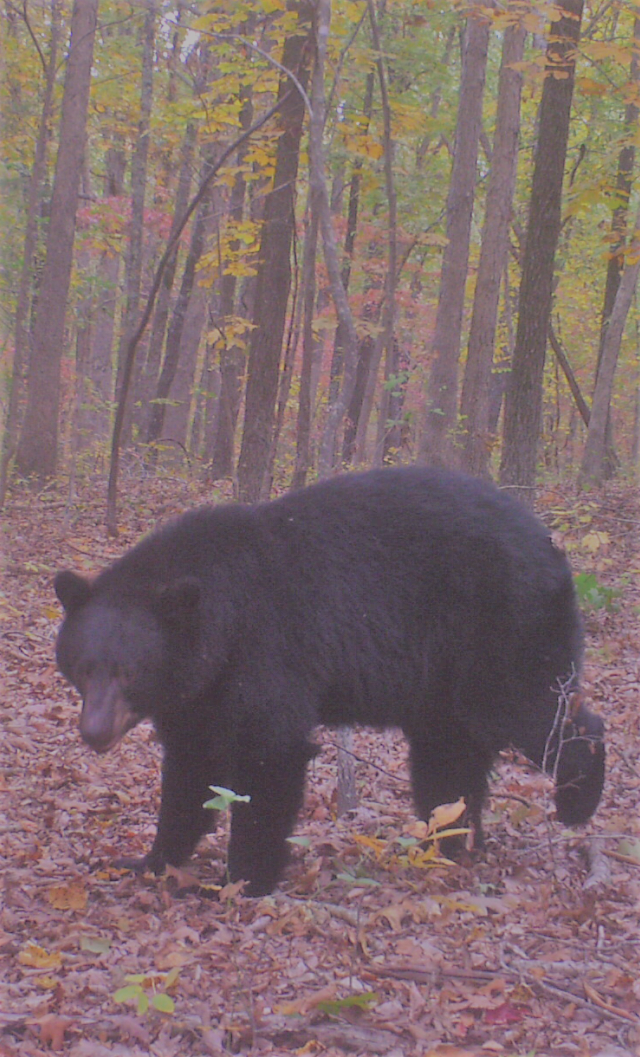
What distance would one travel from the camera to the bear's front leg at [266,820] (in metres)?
4.51

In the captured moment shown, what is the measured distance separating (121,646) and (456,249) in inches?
448

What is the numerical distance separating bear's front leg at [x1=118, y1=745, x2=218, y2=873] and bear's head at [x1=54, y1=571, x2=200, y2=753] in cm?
48

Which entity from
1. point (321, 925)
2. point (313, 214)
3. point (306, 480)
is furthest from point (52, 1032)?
A: point (306, 480)

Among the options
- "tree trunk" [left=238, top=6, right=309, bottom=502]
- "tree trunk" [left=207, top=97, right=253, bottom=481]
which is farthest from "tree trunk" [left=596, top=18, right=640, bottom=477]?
"tree trunk" [left=238, top=6, right=309, bottom=502]

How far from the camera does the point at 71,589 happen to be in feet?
14.5

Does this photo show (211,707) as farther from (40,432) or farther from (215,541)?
(40,432)

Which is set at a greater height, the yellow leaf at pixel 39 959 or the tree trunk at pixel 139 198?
the tree trunk at pixel 139 198

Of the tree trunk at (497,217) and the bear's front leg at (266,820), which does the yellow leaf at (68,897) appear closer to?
the bear's front leg at (266,820)

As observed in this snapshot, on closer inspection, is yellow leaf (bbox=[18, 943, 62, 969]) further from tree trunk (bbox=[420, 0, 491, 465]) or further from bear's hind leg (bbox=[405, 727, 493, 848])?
tree trunk (bbox=[420, 0, 491, 465])

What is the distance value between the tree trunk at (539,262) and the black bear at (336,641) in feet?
14.4

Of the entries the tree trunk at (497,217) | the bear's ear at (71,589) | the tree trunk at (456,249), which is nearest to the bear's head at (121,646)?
the bear's ear at (71,589)

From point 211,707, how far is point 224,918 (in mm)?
934

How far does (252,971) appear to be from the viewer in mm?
3494

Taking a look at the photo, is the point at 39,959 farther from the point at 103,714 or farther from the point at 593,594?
the point at 593,594
